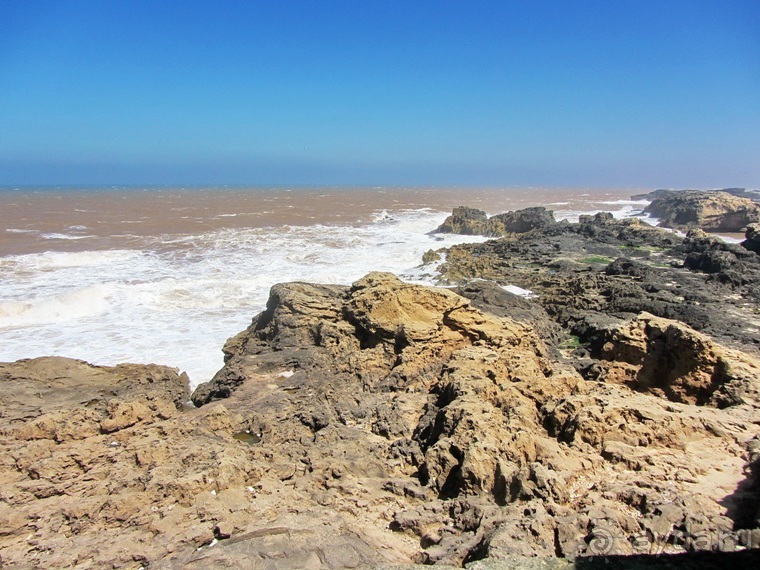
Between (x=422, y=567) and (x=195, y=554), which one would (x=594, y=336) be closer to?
(x=422, y=567)

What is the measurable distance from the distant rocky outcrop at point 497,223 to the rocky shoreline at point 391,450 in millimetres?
20549

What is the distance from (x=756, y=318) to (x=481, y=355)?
882cm

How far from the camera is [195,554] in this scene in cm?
308

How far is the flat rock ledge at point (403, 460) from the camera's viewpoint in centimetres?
311

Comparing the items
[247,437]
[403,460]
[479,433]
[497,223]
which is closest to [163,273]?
[247,437]

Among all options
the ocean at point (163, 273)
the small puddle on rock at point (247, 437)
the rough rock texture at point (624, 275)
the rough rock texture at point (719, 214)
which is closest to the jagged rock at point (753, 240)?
the rough rock texture at point (624, 275)

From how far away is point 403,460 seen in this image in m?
4.62

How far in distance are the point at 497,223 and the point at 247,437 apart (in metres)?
26.0

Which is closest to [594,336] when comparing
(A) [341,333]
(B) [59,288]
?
(A) [341,333]

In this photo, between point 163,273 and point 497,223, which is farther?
point 497,223

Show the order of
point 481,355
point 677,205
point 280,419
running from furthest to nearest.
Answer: point 677,205 → point 481,355 → point 280,419

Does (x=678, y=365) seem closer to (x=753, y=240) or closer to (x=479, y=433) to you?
(x=479, y=433)

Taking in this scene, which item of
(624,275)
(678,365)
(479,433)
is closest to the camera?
(479,433)

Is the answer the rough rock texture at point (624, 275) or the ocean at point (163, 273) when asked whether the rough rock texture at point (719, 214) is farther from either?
the ocean at point (163, 273)
